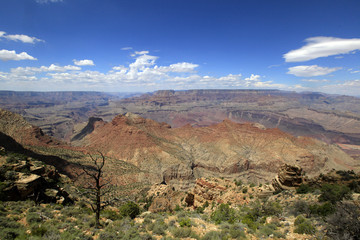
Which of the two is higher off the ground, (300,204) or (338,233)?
(338,233)

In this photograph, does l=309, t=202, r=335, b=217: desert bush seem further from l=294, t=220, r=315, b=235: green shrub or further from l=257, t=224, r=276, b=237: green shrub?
l=257, t=224, r=276, b=237: green shrub

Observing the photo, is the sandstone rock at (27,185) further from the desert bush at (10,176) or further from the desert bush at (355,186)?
the desert bush at (355,186)

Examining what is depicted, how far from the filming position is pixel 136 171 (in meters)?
58.3

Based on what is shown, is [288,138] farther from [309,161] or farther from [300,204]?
[300,204]

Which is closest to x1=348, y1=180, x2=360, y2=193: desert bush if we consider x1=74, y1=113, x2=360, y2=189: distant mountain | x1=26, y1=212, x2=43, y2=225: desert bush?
x1=26, y1=212, x2=43, y2=225: desert bush

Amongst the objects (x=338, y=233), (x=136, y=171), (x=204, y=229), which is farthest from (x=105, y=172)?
(x=338, y=233)

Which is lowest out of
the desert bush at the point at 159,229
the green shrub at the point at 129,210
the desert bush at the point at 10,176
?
the green shrub at the point at 129,210

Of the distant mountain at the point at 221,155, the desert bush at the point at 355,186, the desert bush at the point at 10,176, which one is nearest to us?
the desert bush at the point at 10,176

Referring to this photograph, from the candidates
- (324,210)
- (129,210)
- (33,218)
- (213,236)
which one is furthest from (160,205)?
(324,210)

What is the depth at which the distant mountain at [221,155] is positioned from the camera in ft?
232

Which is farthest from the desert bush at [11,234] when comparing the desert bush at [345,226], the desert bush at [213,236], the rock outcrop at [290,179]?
the rock outcrop at [290,179]

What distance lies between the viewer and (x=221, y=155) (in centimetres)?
8438

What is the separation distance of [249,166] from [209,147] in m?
22.4

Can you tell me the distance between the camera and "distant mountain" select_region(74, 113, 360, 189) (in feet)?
232
